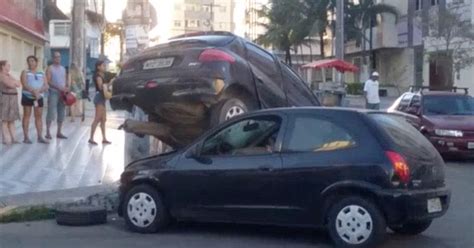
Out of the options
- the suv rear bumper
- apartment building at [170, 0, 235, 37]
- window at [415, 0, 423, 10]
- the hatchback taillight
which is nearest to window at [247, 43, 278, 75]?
the hatchback taillight

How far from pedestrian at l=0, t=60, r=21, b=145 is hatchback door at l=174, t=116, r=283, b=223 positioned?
921cm

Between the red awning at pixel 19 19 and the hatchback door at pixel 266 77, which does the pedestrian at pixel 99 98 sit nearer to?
the hatchback door at pixel 266 77

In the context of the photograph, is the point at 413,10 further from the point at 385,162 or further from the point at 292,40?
the point at 385,162

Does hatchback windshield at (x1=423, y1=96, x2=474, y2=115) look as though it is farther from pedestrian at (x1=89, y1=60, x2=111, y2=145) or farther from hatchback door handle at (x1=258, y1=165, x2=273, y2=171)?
hatchback door handle at (x1=258, y1=165, x2=273, y2=171)

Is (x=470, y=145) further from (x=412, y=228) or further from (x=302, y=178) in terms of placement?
(x=302, y=178)

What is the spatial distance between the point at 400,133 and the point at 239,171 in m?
1.74

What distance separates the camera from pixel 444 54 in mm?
46844

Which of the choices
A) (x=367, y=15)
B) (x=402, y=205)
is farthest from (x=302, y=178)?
(x=367, y=15)

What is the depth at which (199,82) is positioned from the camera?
1262 centimetres

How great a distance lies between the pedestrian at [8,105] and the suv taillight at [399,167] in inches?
435

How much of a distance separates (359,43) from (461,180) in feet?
162

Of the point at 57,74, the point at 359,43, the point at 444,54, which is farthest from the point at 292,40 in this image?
the point at 57,74

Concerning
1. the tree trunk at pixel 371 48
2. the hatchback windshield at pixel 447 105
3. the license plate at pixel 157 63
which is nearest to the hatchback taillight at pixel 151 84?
the license plate at pixel 157 63

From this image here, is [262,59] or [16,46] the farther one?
[16,46]
